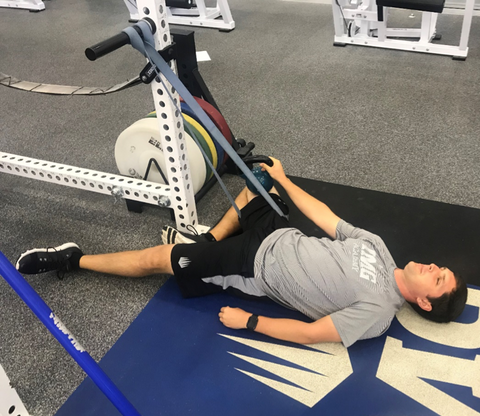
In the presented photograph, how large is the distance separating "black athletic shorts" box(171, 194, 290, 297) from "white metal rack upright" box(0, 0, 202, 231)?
297 millimetres

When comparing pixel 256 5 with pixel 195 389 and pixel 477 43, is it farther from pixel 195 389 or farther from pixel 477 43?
pixel 195 389

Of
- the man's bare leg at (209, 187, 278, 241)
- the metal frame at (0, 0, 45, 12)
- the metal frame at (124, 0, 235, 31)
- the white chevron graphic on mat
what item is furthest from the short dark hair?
the metal frame at (0, 0, 45, 12)

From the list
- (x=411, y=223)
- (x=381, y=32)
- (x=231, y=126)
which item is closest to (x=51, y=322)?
(x=411, y=223)

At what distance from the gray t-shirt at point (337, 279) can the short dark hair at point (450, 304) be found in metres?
0.12

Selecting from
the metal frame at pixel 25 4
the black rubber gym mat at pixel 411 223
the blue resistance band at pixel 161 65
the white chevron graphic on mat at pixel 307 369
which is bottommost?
the white chevron graphic on mat at pixel 307 369

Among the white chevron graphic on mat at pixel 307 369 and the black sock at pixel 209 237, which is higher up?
the black sock at pixel 209 237

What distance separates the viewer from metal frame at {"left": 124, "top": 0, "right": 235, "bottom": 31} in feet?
14.1

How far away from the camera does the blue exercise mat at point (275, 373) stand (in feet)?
4.60

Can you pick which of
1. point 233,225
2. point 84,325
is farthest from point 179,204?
point 84,325

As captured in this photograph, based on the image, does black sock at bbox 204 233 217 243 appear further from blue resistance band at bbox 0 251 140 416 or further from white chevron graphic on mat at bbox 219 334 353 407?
blue resistance band at bbox 0 251 140 416

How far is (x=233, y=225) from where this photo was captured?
1.95m

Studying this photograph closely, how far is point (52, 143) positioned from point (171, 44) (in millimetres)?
1541

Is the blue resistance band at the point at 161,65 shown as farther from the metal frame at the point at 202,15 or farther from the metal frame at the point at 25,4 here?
the metal frame at the point at 25,4

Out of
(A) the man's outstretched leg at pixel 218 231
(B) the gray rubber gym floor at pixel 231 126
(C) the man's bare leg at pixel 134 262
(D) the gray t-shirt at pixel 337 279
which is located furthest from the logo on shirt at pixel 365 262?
(B) the gray rubber gym floor at pixel 231 126
